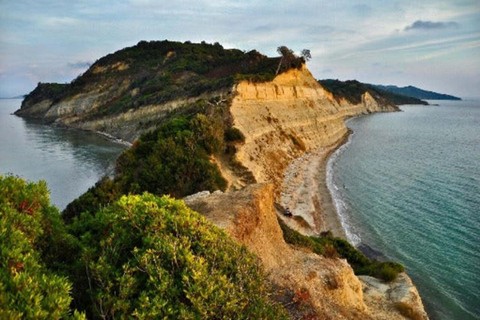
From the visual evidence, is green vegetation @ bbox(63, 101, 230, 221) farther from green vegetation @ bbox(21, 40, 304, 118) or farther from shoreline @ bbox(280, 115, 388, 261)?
green vegetation @ bbox(21, 40, 304, 118)

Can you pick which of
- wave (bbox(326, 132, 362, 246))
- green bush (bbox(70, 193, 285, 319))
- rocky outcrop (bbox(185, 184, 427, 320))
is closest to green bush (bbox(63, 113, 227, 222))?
rocky outcrop (bbox(185, 184, 427, 320))

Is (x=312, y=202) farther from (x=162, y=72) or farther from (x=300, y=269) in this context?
(x=162, y=72)

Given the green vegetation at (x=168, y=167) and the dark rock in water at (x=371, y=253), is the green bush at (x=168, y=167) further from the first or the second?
the dark rock in water at (x=371, y=253)

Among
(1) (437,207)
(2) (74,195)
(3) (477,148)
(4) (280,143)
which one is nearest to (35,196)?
(2) (74,195)

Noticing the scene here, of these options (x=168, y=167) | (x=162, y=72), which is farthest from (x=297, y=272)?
(x=162, y=72)

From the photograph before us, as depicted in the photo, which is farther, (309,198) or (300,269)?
(309,198)

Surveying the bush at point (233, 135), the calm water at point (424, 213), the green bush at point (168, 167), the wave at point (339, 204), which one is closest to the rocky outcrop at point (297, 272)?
the calm water at point (424, 213)
